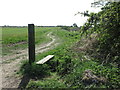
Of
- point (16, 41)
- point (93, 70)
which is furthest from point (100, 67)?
point (16, 41)

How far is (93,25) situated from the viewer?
614 centimetres

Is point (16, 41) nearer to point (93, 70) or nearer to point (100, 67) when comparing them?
Answer: point (100, 67)

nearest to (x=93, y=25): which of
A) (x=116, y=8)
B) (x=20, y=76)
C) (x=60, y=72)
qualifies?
(x=116, y=8)

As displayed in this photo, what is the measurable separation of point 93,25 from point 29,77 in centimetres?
290

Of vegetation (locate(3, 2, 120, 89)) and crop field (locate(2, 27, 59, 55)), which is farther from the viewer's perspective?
crop field (locate(2, 27, 59, 55))

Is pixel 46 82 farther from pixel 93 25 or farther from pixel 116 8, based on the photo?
pixel 116 8

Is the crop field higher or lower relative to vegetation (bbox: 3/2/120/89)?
lower

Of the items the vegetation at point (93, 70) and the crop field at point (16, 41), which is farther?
the crop field at point (16, 41)

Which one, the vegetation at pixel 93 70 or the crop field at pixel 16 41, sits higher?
the vegetation at pixel 93 70

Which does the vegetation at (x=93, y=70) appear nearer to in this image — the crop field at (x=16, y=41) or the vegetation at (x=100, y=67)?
the vegetation at (x=100, y=67)

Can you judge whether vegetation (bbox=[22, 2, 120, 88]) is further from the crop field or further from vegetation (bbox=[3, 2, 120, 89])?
the crop field

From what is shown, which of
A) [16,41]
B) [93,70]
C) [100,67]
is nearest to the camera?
[93,70]

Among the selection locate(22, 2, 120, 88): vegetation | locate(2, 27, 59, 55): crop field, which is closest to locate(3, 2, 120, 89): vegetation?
locate(22, 2, 120, 88): vegetation

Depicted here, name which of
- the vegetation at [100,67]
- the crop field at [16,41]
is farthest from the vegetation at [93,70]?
the crop field at [16,41]
